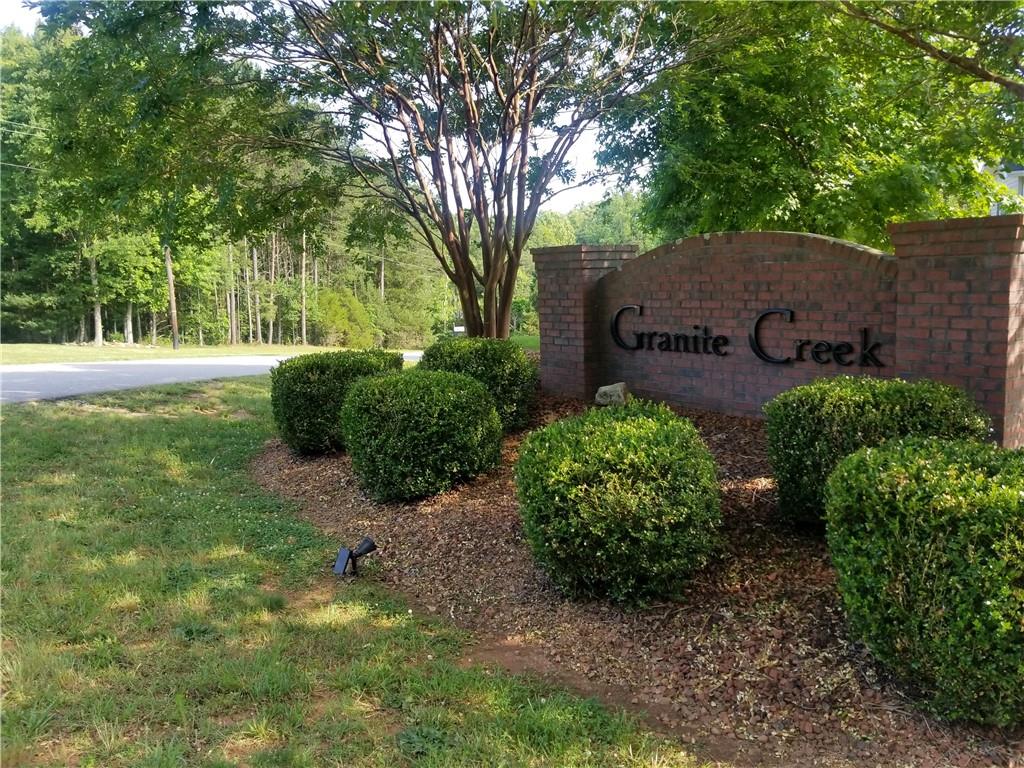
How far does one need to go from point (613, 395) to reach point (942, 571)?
14.7 feet

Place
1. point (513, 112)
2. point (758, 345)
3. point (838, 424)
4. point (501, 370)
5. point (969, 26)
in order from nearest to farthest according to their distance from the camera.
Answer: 1. point (838, 424)
2. point (969, 26)
3. point (758, 345)
4. point (501, 370)
5. point (513, 112)

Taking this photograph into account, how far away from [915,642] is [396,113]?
8.50 metres

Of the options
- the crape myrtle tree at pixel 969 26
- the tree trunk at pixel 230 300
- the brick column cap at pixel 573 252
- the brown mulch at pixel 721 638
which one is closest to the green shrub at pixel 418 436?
the brown mulch at pixel 721 638

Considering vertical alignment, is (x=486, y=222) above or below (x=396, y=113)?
below

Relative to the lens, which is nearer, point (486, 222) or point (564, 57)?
point (564, 57)

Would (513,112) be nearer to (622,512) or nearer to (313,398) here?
(313,398)

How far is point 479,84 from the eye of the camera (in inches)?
371

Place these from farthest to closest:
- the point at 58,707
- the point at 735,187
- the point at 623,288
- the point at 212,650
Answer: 1. the point at 735,187
2. the point at 623,288
3. the point at 212,650
4. the point at 58,707

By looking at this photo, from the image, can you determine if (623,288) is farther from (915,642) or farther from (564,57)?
(915,642)

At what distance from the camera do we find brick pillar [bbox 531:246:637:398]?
25.0ft

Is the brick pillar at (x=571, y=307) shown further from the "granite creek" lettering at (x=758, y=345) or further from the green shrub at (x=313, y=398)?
the green shrub at (x=313, y=398)

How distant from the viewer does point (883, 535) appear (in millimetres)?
2887

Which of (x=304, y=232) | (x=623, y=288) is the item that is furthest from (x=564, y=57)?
(x=304, y=232)

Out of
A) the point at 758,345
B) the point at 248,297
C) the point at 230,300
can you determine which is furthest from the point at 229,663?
the point at 248,297
